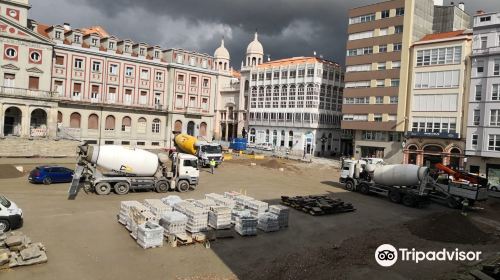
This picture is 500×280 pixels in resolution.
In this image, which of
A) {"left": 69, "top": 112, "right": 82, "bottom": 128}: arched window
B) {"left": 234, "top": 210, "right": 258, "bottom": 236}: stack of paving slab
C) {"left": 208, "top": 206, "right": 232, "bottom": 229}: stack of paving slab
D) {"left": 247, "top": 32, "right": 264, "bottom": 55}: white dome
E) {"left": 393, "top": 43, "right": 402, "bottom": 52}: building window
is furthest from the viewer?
{"left": 247, "top": 32, "right": 264, "bottom": 55}: white dome

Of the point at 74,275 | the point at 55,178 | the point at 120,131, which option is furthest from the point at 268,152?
the point at 74,275

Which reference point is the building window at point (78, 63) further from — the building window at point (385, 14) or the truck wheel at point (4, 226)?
the building window at point (385, 14)

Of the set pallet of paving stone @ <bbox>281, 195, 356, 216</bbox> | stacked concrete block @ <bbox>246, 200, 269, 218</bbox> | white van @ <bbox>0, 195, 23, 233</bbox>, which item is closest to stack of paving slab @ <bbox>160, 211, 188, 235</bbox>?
stacked concrete block @ <bbox>246, 200, 269, 218</bbox>

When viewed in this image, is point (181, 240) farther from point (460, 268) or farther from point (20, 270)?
point (460, 268)

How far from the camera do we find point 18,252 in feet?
47.0

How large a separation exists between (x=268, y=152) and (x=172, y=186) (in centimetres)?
4128

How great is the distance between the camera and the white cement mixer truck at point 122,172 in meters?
26.8

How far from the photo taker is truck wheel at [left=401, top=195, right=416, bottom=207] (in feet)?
98.7

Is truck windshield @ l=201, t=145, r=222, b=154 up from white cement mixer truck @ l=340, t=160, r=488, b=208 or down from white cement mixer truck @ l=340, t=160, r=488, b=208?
up

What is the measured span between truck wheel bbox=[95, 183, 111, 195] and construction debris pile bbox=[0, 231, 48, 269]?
38.1ft

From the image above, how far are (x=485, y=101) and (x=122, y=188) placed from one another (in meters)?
43.9

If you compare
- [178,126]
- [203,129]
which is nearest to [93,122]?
[178,126]

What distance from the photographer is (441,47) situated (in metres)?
53.1

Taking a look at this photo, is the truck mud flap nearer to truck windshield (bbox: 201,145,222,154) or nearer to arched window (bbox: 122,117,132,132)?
truck windshield (bbox: 201,145,222,154)
